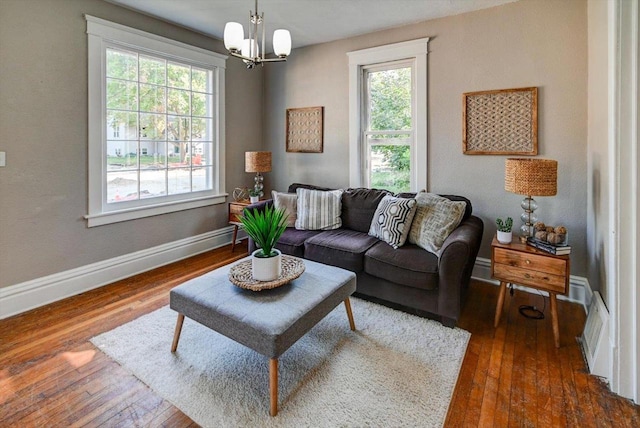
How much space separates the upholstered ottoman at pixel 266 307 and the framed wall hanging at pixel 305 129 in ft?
7.88

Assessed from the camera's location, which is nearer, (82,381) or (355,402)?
(355,402)

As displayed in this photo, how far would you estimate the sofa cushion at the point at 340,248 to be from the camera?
276 centimetres

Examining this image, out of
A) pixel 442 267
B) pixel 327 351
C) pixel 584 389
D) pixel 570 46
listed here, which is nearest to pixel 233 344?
pixel 327 351

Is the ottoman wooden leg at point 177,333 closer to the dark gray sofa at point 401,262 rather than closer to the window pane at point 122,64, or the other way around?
the dark gray sofa at point 401,262

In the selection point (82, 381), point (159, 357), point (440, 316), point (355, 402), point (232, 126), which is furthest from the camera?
point (232, 126)

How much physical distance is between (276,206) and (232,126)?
148 cm

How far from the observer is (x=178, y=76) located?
3.74 meters

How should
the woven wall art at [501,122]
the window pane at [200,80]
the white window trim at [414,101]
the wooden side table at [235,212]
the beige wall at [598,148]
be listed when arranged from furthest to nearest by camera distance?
the wooden side table at [235,212]
the window pane at [200,80]
the white window trim at [414,101]
the woven wall art at [501,122]
the beige wall at [598,148]

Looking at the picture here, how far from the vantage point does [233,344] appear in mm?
2186

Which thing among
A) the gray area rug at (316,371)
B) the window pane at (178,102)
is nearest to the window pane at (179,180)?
the window pane at (178,102)

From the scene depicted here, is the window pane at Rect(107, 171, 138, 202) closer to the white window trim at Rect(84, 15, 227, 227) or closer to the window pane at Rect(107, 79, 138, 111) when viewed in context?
the white window trim at Rect(84, 15, 227, 227)

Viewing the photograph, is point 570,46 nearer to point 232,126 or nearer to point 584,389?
point 584,389

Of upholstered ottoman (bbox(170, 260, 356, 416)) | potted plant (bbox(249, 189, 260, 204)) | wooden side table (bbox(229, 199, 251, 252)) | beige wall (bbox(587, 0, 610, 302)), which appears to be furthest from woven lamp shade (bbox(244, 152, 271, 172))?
beige wall (bbox(587, 0, 610, 302))

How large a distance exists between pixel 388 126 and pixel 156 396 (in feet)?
10.8
